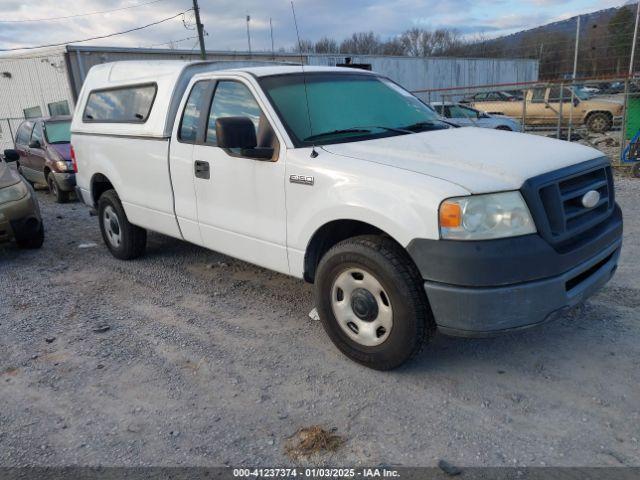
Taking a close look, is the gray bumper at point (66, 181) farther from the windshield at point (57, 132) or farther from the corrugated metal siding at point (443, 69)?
the corrugated metal siding at point (443, 69)

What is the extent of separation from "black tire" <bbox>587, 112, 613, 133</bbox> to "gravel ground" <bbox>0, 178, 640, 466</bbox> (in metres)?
15.1

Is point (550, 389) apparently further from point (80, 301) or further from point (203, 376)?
point (80, 301)

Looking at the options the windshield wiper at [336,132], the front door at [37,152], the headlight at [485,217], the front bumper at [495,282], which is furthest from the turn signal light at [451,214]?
the front door at [37,152]

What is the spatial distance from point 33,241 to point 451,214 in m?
5.91

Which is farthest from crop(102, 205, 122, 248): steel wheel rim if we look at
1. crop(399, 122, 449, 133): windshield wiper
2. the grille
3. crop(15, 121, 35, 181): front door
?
crop(15, 121, 35, 181): front door

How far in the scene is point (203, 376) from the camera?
139 inches

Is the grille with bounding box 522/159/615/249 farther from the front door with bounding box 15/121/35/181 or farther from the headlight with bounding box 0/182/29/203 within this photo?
the front door with bounding box 15/121/35/181

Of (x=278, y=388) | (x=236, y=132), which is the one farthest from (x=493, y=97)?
(x=278, y=388)

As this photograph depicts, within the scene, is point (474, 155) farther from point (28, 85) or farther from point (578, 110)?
point (28, 85)

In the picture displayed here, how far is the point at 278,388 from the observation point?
3348 mm

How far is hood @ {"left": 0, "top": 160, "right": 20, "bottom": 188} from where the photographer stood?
255 inches

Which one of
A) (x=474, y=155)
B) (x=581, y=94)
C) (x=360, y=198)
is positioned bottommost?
(x=581, y=94)

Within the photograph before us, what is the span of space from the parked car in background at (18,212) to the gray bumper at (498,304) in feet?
17.9

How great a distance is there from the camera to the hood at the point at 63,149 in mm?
10438
